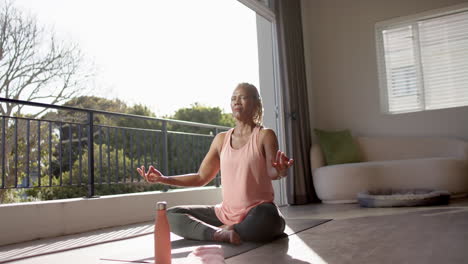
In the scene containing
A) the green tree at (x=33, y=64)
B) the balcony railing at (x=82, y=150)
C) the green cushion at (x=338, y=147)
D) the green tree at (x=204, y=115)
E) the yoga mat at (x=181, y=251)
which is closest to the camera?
the yoga mat at (x=181, y=251)

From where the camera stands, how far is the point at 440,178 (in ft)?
13.4

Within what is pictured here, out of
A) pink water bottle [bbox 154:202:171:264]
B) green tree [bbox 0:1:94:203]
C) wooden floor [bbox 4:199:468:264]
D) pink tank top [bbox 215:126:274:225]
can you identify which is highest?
green tree [bbox 0:1:94:203]

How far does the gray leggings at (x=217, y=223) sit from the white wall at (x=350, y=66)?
341 cm

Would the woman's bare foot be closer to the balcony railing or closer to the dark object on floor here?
the balcony railing

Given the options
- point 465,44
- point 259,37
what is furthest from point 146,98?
point 465,44

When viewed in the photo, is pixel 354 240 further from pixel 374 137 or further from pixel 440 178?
pixel 374 137

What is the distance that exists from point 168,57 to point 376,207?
36.4 feet

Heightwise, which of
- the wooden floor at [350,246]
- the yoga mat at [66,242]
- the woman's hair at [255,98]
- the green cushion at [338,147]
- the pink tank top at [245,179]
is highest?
the woman's hair at [255,98]

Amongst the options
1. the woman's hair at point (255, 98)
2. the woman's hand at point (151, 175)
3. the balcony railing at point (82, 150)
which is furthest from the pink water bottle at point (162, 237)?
the balcony railing at point (82, 150)

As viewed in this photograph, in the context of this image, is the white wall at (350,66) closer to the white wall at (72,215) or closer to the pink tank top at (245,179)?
the white wall at (72,215)

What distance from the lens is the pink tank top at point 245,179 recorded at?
1.97 meters

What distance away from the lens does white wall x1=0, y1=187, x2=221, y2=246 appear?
2.56 metres

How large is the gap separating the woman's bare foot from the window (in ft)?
12.3

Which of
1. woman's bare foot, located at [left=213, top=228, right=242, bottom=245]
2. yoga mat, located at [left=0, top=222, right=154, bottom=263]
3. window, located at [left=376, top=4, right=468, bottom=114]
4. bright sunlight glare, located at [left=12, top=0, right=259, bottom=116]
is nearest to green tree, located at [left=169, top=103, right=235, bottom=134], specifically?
bright sunlight glare, located at [left=12, top=0, right=259, bottom=116]
